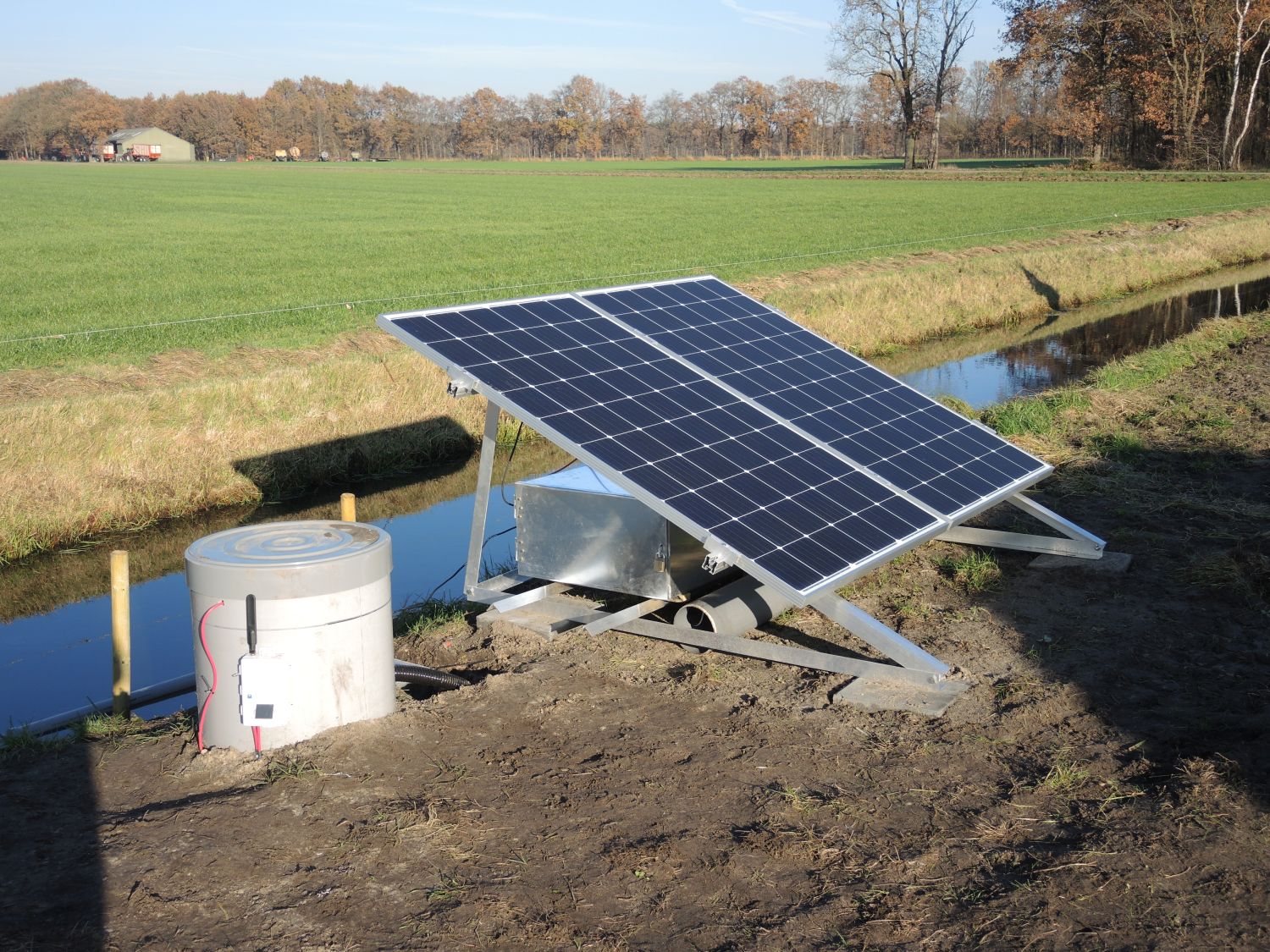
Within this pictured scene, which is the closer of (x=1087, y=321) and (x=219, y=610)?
(x=219, y=610)

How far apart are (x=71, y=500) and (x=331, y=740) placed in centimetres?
729

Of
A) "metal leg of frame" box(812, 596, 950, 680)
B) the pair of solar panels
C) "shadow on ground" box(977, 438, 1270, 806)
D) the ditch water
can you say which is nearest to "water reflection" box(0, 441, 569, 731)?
the ditch water

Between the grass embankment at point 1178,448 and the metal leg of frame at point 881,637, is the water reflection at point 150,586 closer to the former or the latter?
the metal leg of frame at point 881,637

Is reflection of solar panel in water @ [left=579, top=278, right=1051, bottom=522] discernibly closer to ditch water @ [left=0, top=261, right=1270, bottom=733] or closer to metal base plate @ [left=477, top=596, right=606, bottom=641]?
metal base plate @ [left=477, top=596, right=606, bottom=641]

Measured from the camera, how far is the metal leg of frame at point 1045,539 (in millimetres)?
8812

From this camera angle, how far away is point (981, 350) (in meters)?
23.0

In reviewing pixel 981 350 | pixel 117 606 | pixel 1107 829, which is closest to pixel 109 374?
pixel 117 606

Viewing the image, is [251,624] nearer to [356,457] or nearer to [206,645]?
[206,645]

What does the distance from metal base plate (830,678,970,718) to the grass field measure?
12.1m

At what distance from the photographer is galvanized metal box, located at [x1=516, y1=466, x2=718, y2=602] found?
7.55 m

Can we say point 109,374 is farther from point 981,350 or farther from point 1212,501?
point 981,350

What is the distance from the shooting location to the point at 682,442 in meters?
7.23

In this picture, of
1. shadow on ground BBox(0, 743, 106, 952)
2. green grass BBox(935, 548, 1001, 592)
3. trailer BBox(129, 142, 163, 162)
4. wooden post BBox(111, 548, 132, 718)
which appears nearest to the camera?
shadow on ground BBox(0, 743, 106, 952)

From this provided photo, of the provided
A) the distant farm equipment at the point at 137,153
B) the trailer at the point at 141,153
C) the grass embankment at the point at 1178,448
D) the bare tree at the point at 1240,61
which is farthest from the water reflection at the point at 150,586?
the trailer at the point at 141,153
